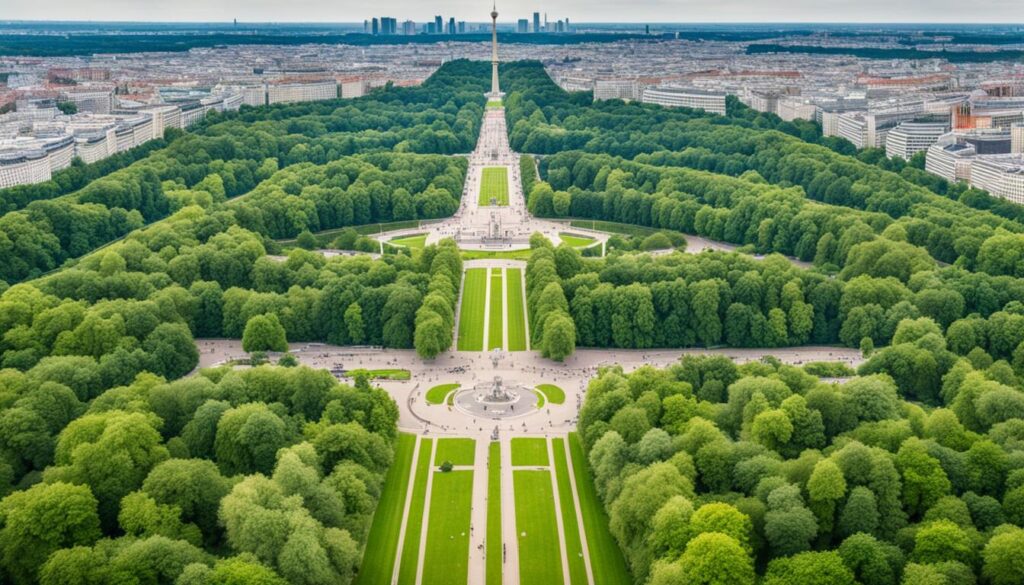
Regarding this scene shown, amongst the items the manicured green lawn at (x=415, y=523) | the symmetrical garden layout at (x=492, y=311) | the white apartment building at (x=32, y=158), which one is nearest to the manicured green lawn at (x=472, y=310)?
the symmetrical garden layout at (x=492, y=311)

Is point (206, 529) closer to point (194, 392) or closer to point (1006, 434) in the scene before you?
point (194, 392)

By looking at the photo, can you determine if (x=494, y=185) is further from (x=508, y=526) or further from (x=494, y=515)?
(x=508, y=526)

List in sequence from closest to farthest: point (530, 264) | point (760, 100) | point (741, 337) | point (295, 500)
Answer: point (295, 500) < point (741, 337) < point (530, 264) < point (760, 100)

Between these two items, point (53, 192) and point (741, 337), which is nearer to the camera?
point (741, 337)

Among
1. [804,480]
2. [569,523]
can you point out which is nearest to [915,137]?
[804,480]

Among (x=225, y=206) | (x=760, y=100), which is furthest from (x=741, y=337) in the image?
(x=760, y=100)

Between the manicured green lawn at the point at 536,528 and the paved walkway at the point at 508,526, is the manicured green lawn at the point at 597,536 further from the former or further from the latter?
the paved walkway at the point at 508,526
